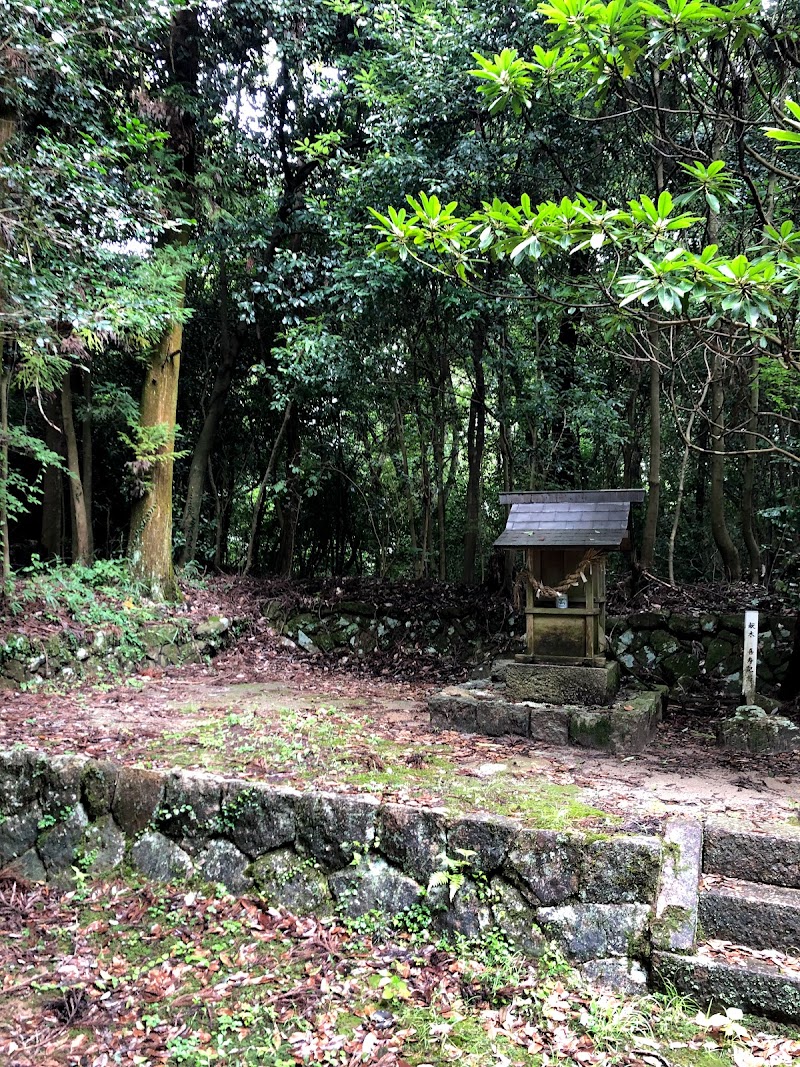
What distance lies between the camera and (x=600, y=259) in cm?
835

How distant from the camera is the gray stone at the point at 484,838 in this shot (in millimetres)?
3213

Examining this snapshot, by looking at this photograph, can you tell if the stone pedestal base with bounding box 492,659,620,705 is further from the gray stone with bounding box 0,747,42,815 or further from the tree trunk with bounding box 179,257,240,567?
the tree trunk with bounding box 179,257,240,567

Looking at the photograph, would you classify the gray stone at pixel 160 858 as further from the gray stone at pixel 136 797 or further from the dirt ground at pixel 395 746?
the dirt ground at pixel 395 746

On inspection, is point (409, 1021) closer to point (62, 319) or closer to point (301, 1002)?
point (301, 1002)

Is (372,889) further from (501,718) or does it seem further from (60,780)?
(60,780)

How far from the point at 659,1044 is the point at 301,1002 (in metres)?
1.45

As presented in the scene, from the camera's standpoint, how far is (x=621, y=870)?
3012mm

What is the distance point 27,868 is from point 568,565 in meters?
4.22

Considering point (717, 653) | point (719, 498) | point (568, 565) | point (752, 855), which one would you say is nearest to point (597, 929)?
point (752, 855)

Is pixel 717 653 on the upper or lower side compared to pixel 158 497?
lower

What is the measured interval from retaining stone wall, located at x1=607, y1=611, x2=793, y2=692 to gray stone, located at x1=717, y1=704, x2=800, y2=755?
1599 millimetres

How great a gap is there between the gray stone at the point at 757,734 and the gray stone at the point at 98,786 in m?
4.27

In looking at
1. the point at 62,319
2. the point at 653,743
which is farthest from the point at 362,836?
the point at 62,319

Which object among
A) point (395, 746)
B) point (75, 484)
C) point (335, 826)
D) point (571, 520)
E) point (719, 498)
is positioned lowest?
point (335, 826)
